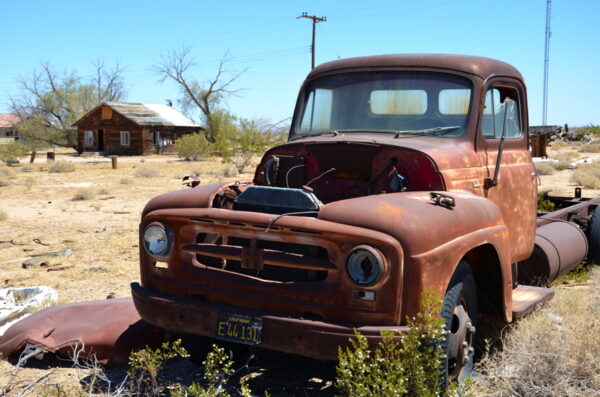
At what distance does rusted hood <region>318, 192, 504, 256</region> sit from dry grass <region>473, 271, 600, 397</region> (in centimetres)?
88

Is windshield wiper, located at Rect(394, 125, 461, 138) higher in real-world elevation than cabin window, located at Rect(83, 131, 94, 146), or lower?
lower

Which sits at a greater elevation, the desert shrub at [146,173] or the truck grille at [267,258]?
the truck grille at [267,258]

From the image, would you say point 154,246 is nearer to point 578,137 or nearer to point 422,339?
point 422,339

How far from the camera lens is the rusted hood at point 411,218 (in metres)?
3.17

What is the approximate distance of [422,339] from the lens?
3209 millimetres

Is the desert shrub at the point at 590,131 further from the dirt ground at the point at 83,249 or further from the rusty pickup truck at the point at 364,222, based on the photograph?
the rusty pickup truck at the point at 364,222

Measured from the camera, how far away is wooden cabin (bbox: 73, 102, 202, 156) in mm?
45656

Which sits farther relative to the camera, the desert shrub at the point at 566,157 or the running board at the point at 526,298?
the desert shrub at the point at 566,157

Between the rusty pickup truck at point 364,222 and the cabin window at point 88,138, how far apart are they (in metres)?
45.7

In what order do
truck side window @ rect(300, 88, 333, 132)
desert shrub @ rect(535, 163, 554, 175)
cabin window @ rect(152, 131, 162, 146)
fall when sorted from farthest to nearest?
cabin window @ rect(152, 131, 162, 146) < desert shrub @ rect(535, 163, 554, 175) < truck side window @ rect(300, 88, 333, 132)

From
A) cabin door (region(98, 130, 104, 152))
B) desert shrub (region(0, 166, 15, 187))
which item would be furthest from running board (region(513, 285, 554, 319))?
cabin door (region(98, 130, 104, 152))

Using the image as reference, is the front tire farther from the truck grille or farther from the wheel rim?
the truck grille

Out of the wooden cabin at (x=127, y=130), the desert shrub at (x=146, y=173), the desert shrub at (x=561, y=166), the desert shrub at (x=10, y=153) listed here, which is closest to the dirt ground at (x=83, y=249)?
the desert shrub at (x=146, y=173)

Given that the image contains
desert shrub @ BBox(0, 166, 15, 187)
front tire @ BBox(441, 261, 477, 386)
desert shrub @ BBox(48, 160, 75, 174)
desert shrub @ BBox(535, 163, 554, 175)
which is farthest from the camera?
desert shrub @ BBox(48, 160, 75, 174)
